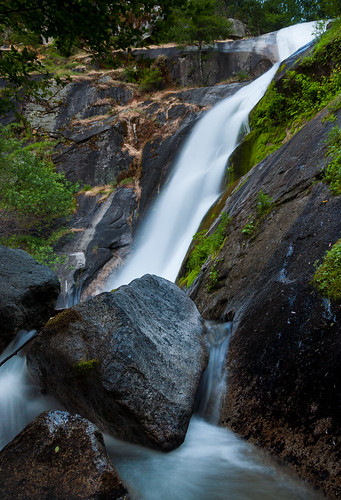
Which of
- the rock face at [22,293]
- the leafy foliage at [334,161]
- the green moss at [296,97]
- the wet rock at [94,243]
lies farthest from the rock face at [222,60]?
the rock face at [22,293]

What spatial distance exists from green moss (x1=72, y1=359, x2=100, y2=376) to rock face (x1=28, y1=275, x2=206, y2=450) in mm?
10

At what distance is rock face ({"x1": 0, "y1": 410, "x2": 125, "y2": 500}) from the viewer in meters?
2.40

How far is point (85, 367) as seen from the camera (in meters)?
3.49

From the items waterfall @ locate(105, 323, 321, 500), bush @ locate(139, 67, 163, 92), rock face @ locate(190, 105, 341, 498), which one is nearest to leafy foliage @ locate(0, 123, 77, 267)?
rock face @ locate(190, 105, 341, 498)

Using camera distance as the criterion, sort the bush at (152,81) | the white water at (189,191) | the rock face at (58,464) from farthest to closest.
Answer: the bush at (152,81) < the white water at (189,191) < the rock face at (58,464)

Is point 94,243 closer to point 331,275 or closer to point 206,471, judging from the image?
point 206,471

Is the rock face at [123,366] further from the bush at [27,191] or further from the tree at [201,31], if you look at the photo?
the tree at [201,31]

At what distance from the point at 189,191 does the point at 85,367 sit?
1014 centimetres

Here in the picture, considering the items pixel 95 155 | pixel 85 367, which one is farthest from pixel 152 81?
pixel 85 367

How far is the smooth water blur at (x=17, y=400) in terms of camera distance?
12.9 ft

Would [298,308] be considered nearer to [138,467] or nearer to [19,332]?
[138,467]

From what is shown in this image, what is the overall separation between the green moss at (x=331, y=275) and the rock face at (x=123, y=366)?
180 cm

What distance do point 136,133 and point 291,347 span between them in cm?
1693

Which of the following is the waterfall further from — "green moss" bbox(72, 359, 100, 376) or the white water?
the white water
